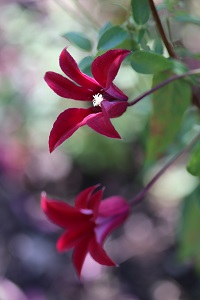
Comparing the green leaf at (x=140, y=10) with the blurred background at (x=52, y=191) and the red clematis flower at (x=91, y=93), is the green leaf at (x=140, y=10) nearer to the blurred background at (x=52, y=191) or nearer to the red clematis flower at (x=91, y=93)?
the red clematis flower at (x=91, y=93)

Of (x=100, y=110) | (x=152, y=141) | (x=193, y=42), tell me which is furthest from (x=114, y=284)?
(x=100, y=110)

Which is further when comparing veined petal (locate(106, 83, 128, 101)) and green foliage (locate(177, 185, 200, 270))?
green foliage (locate(177, 185, 200, 270))

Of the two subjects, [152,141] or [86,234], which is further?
[152,141]

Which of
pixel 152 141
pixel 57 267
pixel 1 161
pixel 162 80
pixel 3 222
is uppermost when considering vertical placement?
pixel 162 80

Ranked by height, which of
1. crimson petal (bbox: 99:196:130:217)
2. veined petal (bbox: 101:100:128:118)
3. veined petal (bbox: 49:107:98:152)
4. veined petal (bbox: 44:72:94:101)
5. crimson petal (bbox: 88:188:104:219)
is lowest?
crimson petal (bbox: 99:196:130:217)

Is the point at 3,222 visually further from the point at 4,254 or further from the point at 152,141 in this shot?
the point at 152,141

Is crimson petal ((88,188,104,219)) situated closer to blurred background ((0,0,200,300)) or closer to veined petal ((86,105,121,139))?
veined petal ((86,105,121,139))

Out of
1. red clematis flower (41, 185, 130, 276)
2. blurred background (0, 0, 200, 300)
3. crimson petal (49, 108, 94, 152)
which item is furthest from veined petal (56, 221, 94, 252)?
blurred background (0, 0, 200, 300)
